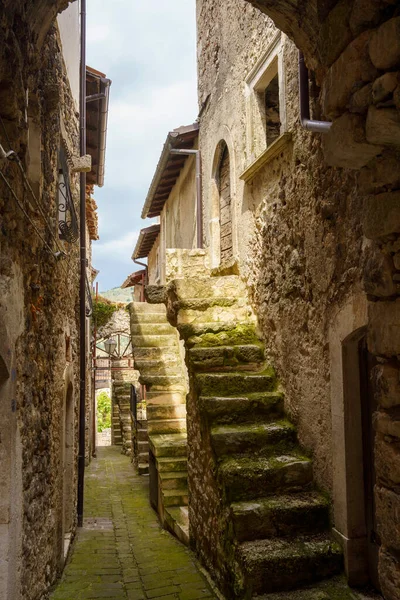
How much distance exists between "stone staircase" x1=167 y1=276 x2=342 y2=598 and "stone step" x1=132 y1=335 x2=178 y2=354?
8.67 ft

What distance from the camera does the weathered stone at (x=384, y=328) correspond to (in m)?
2.31

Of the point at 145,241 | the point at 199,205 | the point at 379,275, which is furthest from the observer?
the point at 145,241

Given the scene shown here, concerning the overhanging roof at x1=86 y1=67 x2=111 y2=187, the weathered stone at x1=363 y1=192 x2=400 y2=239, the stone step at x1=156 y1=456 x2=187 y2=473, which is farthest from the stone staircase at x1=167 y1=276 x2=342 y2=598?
the overhanging roof at x1=86 y1=67 x2=111 y2=187

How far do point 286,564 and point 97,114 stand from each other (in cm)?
818

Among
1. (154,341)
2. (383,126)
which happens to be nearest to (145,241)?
(154,341)

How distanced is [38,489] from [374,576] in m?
2.46

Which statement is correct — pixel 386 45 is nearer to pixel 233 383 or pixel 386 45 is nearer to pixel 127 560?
pixel 233 383

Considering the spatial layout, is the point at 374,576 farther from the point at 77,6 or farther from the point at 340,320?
the point at 77,6

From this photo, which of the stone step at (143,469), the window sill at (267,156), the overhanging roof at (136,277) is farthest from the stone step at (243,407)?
the overhanging roof at (136,277)

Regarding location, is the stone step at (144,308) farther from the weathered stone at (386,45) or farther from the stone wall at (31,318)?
the weathered stone at (386,45)

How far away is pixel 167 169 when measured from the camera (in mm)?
11586

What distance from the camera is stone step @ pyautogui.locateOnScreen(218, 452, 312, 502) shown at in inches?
175

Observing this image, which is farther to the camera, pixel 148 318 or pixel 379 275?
pixel 148 318

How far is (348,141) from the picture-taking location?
2.27 m
